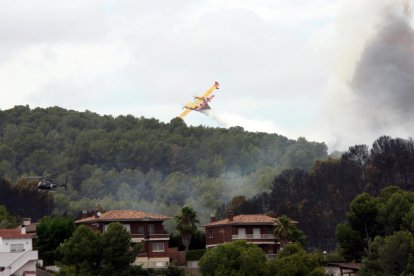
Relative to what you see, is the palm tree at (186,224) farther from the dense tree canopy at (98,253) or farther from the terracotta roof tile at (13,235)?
the dense tree canopy at (98,253)

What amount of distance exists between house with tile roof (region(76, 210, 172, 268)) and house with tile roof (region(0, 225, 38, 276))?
1026 centimetres

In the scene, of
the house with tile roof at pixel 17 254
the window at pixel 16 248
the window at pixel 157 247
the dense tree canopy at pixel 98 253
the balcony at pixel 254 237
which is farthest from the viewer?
the balcony at pixel 254 237

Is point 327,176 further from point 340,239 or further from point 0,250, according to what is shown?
point 0,250

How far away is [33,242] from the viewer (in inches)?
4350

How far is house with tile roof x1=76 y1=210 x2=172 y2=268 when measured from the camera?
114 metres

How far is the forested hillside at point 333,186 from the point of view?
153000mm

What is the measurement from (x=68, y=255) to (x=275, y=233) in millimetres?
29406

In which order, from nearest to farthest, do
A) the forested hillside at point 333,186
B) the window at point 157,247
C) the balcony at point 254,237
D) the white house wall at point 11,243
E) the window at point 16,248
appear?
1. the white house wall at point 11,243
2. the window at point 16,248
3. the window at point 157,247
4. the balcony at point 254,237
5. the forested hillside at point 333,186

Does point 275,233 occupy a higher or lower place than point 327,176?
lower

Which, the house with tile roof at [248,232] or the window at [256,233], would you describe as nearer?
the house with tile roof at [248,232]

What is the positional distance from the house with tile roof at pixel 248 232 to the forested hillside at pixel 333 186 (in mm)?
26243

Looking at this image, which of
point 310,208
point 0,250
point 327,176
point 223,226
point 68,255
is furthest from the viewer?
point 327,176

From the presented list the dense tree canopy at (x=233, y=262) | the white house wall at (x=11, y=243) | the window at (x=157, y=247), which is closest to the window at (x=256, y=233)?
the window at (x=157, y=247)

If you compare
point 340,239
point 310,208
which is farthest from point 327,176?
point 340,239
